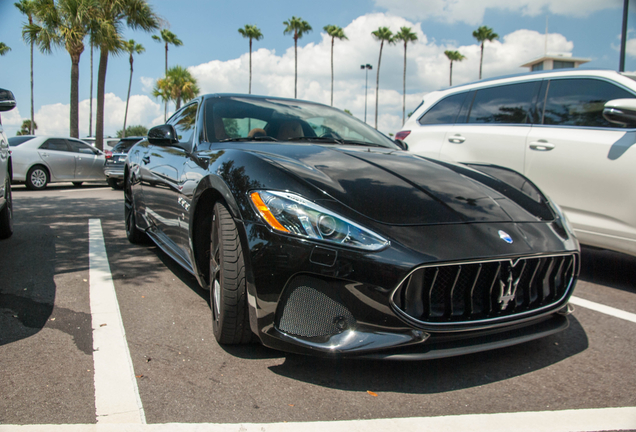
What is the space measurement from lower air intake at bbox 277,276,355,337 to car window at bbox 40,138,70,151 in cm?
1299

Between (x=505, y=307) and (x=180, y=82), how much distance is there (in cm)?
4722

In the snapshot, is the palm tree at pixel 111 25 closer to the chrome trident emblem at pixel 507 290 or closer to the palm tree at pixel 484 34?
the chrome trident emblem at pixel 507 290

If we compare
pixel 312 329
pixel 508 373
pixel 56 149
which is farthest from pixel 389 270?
pixel 56 149

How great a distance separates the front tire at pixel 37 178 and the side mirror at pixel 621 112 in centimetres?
1285

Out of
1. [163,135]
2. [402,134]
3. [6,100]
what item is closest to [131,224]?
[6,100]

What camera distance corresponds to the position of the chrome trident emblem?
6.92 ft

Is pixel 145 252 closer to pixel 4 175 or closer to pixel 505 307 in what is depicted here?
pixel 4 175

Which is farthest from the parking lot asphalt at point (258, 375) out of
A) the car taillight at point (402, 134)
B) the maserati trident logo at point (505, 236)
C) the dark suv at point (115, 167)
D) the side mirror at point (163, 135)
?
the dark suv at point (115, 167)

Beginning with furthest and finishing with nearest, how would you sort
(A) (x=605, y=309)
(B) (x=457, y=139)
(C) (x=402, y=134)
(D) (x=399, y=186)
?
1. (C) (x=402, y=134)
2. (B) (x=457, y=139)
3. (A) (x=605, y=309)
4. (D) (x=399, y=186)

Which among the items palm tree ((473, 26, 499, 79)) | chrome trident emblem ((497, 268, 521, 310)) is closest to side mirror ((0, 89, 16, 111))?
chrome trident emblem ((497, 268, 521, 310))

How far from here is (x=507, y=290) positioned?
6.97ft

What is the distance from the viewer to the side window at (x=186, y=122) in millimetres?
3543

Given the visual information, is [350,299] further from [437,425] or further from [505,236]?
[505,236]

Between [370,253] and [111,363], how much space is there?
1.39m
